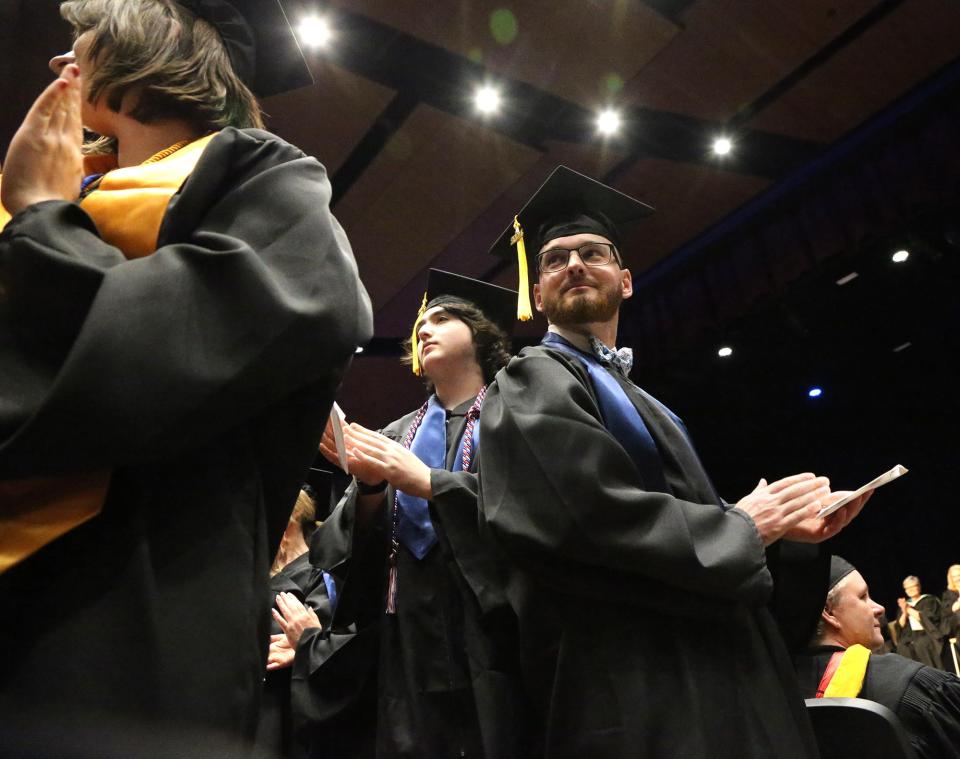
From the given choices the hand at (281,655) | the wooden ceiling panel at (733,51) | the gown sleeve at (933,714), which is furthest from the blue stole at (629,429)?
the wooden ceiling panel at (733,51)

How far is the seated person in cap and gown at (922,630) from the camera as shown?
9039mm

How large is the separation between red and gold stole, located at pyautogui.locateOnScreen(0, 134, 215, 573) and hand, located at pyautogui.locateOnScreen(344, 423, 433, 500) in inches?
44.7

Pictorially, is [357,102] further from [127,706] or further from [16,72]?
[127,706]

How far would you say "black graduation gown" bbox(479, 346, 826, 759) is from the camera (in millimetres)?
1692

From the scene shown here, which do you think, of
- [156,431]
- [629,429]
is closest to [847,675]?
[629,429]

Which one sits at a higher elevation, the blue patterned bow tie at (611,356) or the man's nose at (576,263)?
the man's nose at (576,263)

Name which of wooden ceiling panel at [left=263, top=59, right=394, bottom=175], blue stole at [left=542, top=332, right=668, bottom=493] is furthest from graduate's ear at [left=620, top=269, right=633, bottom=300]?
wooden ceiling panel at [left=263, top=59, right=394, bottom=175]

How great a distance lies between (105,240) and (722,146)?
635 centimetres

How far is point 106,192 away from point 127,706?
0.66m

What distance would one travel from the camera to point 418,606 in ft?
8.21

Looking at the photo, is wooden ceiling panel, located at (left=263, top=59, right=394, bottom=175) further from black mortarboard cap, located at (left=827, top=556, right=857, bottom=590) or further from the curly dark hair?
black mortarboard cap, located at (left=827, top=556, right=857, bottom=590)

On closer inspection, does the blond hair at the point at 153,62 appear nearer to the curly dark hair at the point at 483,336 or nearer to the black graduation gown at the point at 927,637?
the curly dark hair at the point at 483,336

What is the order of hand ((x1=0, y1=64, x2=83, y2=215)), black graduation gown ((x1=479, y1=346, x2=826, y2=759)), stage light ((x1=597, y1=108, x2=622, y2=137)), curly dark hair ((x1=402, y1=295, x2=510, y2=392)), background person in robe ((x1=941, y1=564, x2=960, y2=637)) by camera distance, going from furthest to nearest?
background person in robe ((x1=941, y1=564, x2=960, y2=637)) → stage light ((x1=597, y1=108, x2=622, y2=137)) → curly dark hair ((x1=402, y1=295, x2=510, y2=392)) → black graduation gown ((x1=479, y1=346, x2=826, y2=759)) → hand ((x1=0, y1=64, x2=83, y2=215))

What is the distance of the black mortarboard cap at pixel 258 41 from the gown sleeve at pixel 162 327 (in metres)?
0.54
